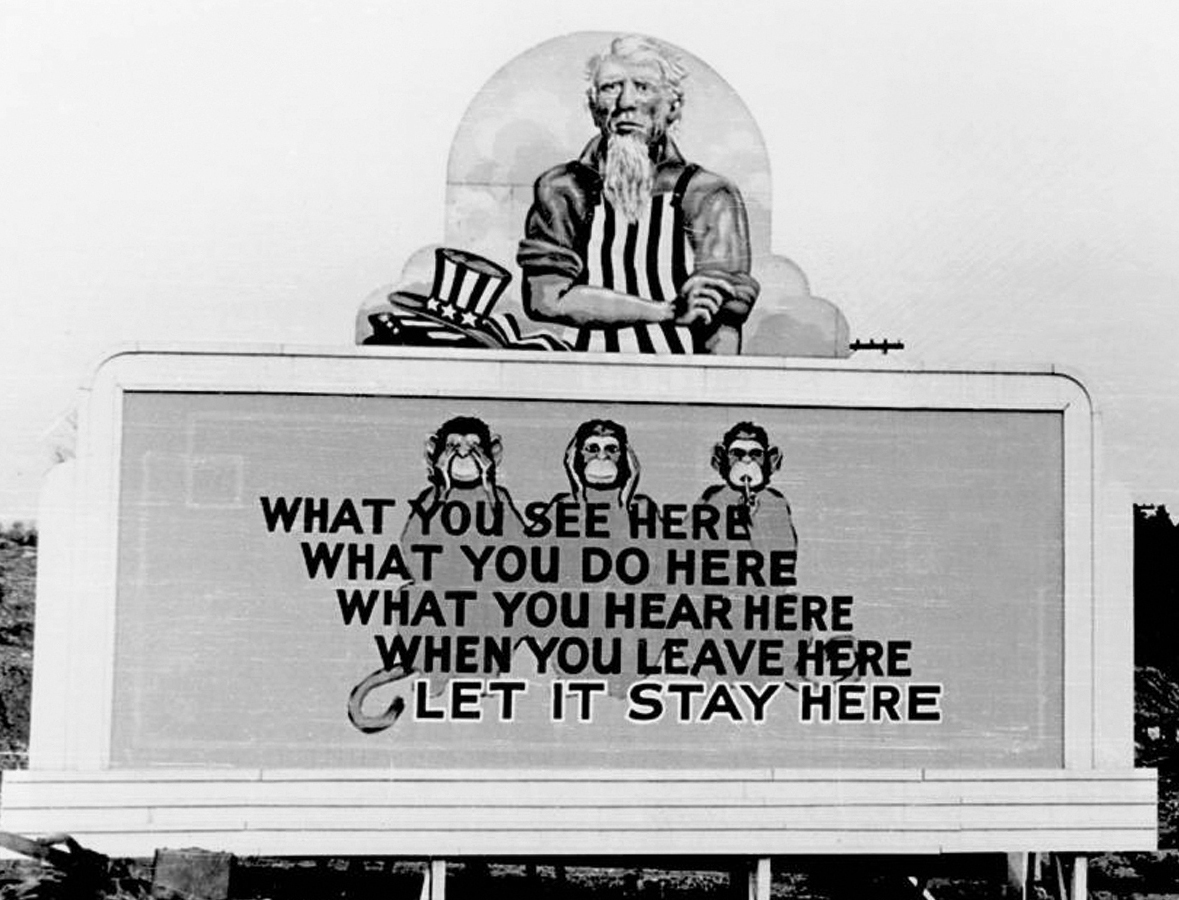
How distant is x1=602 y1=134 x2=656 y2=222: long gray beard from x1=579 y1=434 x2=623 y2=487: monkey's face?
1338mm

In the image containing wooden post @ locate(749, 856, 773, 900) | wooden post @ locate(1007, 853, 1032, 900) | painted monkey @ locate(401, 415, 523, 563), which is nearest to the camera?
painted monkey @ locate(401, 415, 523, 563)

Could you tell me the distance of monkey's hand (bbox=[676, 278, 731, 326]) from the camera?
837cm

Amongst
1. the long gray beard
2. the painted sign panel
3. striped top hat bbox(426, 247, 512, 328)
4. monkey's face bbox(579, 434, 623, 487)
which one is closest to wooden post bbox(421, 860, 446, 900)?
the painted sign panel

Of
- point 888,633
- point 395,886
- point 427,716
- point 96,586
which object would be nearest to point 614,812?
point 427,716

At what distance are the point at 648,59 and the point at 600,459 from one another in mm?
2367

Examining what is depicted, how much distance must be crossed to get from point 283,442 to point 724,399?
256 cm

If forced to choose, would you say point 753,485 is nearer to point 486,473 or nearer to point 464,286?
point 486,473

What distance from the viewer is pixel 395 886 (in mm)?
12039

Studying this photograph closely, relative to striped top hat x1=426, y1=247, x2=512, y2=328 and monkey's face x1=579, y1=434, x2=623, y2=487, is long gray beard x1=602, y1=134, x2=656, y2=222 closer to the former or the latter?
striped top hat x1=426, y1=247, x2=512, y2=328

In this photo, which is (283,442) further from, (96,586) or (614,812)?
(614,812)

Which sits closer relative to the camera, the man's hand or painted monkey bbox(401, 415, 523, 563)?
painted monkey bbox(401, 415, 523, 563)

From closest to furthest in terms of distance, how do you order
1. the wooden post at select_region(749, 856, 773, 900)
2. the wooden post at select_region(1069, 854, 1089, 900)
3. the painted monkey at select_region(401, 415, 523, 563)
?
1. the painted monkey at select_region(401, 415, 523, 563)
2. the wooden post at select_region(749, 856, 773, 900)
3. the wooden post at select_region(1069, 854, 1089, 900)

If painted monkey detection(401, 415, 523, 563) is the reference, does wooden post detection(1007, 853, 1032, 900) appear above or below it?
below

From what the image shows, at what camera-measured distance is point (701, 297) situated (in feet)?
27.5
